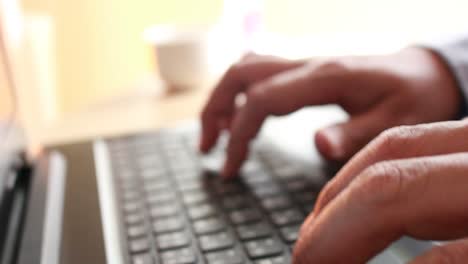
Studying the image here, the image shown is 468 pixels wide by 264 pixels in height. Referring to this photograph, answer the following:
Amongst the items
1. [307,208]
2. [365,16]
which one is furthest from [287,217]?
[365,16]

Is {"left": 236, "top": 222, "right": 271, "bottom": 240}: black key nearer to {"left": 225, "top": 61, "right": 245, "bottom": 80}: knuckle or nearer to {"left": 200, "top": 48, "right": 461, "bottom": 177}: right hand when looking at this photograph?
{"left": 200, "top": 48, "right": 461, "bottom": 177}: right hand

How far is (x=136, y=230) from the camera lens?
0.44m

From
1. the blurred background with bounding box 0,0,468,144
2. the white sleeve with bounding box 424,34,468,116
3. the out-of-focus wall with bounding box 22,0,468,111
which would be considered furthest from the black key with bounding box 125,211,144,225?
the out-of-focus wall with bounding box 22,0,468,111

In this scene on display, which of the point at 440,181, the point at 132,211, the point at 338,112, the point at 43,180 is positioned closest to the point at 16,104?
the point at 43,180

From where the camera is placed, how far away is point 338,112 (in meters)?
0.68

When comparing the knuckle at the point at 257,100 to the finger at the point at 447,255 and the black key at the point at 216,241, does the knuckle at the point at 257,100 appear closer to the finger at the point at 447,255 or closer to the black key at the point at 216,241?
the black key at the point at 216,241

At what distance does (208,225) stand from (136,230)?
0.18 feet

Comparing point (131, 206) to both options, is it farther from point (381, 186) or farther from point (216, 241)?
point (381, 186)

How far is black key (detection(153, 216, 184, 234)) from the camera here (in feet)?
1.44

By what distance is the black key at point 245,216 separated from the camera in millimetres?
444

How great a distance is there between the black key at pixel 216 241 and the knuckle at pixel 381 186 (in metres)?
0.13

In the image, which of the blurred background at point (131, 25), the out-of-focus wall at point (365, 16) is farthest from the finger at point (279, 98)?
the out-of-focus wall at point (365, 16)

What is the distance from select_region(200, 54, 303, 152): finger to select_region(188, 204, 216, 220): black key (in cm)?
12

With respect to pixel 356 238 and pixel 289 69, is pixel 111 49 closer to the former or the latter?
pixel 289 69
